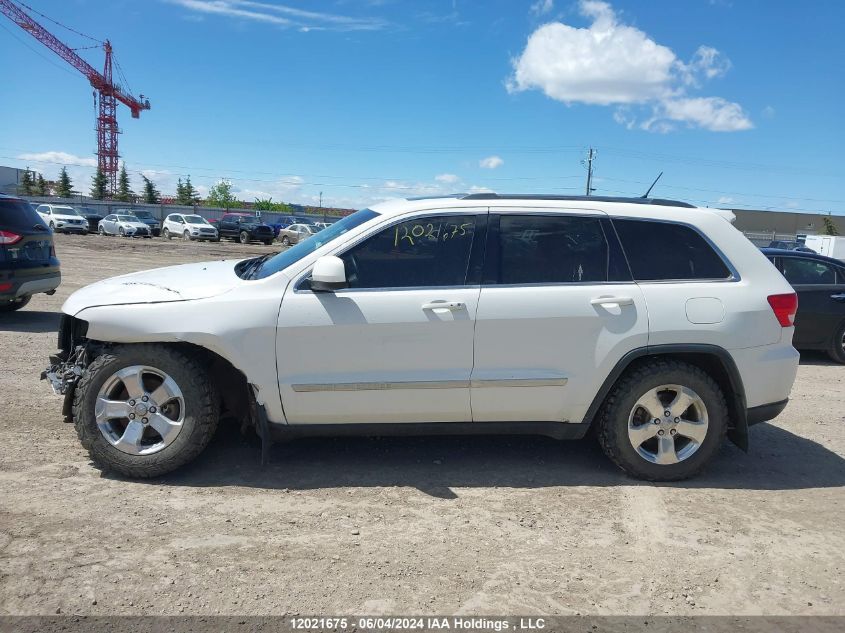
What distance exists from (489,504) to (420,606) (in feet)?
3.64

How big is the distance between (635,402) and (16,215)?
8.48 meters

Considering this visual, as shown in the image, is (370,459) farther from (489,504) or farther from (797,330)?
(797,330)

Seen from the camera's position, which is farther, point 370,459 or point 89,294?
point 370,459

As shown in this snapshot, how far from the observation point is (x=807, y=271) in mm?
8672

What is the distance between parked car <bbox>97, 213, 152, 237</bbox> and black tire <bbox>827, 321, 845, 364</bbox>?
128 feet

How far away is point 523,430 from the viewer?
4180 mm

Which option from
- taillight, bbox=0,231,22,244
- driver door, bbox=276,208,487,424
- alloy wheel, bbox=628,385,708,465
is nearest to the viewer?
driver door, bbox=276,208,487,424

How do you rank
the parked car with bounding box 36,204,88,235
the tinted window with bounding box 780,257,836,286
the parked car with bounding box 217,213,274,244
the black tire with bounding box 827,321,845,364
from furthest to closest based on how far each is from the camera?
the parked car with bounding box 217,213,274,244
the parked car with bounding box 36,204,88,235
the tinted window with bounding box 780,257,836,286
the black tire with bounding box 827,321,845,364

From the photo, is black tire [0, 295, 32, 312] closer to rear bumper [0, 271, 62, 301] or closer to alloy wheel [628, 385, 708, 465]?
rear bumper [0, 271, 62, 301]

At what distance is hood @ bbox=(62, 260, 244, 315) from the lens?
13.0 ft

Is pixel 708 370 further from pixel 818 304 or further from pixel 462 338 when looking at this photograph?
pixel 818 304

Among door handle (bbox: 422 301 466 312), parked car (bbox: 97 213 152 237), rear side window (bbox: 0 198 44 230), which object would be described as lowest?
door handle (bbox: 422 301 466 312)

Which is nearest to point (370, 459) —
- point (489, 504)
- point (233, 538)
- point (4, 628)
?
point (489, 504)

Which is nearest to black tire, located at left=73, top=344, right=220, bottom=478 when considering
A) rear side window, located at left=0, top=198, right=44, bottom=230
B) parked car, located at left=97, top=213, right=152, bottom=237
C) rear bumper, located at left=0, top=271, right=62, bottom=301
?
rear bumper, located at left=0, top=271, right=62, bottom=301
